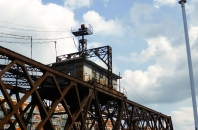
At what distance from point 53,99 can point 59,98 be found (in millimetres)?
8403

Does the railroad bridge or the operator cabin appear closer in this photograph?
the railroad bridge

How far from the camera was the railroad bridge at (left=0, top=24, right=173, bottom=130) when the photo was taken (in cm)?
2202

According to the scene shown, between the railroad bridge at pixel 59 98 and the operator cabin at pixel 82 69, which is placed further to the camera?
the operator cabin at pixel 82 69

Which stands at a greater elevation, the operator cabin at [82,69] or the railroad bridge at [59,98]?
the operator cabin at [82,69]

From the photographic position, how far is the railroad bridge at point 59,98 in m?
22.0

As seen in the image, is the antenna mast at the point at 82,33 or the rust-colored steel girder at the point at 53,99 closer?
the rust-colored steel girder at the point at 53,99

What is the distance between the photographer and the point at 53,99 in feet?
112

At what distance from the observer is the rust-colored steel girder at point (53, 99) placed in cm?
2181

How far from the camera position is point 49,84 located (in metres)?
30.4

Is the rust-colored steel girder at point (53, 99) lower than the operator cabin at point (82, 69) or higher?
lower

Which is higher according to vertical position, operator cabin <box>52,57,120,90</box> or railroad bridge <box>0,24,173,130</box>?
operator cabin <box>52,57,120,90</box>

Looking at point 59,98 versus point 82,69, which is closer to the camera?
point 59,98

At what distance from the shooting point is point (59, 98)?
85.1 feet

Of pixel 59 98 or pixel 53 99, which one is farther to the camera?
pixel 53 99
